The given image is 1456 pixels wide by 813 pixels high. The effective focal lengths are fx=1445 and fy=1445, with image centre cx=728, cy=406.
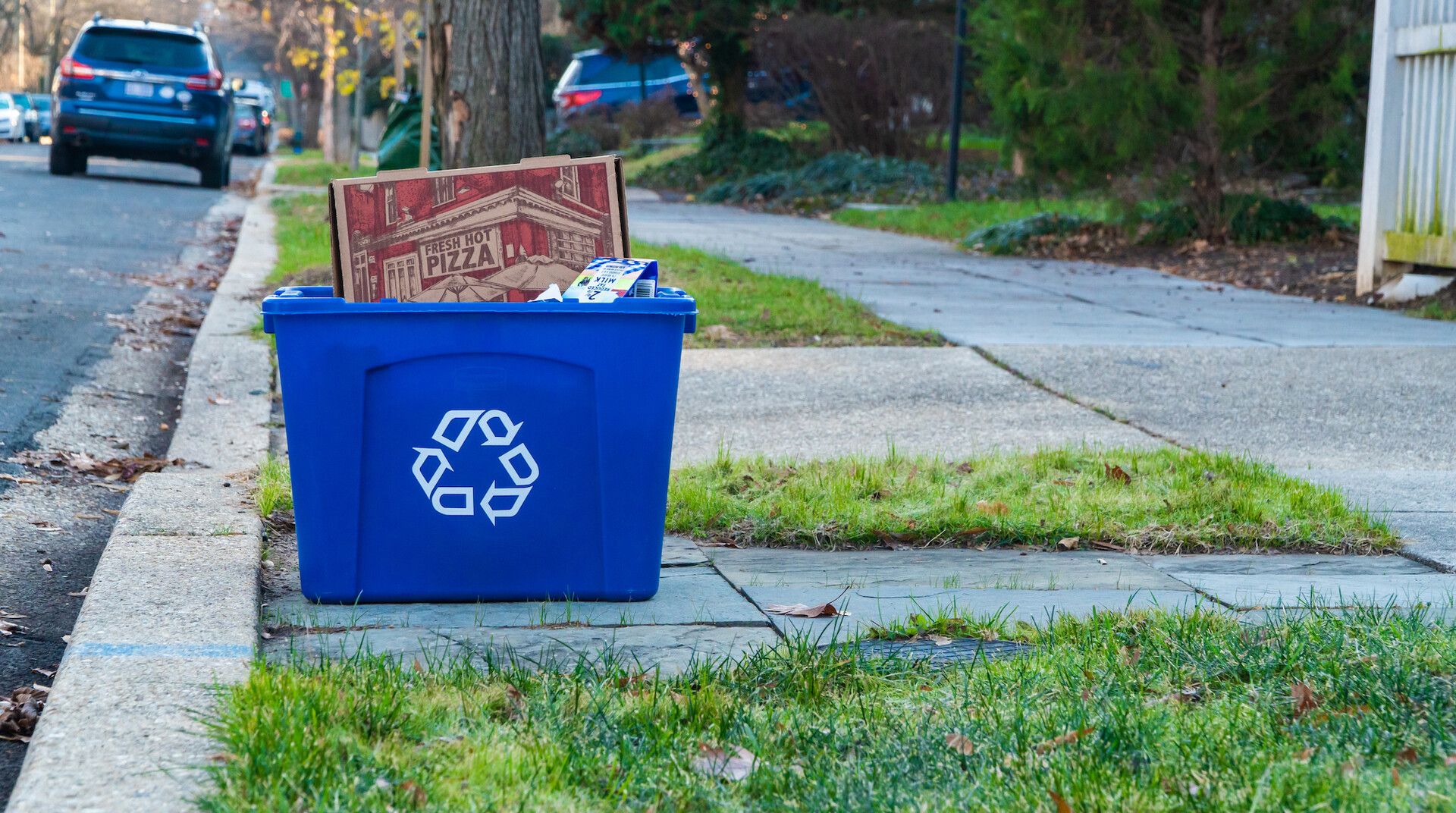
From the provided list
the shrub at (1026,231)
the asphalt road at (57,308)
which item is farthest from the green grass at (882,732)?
the shrub at (1026,231)

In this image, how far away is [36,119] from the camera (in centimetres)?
3878

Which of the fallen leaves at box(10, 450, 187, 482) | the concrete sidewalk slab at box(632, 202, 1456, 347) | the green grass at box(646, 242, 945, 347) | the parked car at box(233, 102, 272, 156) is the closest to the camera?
the fallen leaves at box(10, 450, 187, 482)

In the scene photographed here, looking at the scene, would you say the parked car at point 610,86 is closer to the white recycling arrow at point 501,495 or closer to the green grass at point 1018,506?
the green grass at point 1018,506

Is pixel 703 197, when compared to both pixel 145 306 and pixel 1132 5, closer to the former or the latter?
pixel 1132 5

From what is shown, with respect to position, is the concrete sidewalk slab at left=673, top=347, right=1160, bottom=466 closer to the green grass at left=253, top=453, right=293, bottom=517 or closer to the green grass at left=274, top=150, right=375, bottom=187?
the green grass at left=253, top=453, right=293, bottom=517

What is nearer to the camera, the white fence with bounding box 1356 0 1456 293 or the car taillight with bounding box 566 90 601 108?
the white fence with bounding box 1356 0 1456 293

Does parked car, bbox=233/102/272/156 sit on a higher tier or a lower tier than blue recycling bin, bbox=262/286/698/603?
higher

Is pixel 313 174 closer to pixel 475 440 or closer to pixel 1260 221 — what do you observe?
pixel 1260 221

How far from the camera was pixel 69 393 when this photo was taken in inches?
213

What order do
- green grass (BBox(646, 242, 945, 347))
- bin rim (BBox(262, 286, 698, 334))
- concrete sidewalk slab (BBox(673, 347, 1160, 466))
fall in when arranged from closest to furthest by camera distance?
1. bin rim (BBox(262, 286, 698, 334))
2. concrete sidewalk slab (BBox(673, 347, 1160, 466))
3. green grass (BBox(646, 242, 945, 347))

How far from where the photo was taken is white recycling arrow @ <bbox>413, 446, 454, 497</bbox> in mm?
2910

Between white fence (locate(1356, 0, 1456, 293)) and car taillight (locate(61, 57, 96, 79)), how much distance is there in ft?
45.5

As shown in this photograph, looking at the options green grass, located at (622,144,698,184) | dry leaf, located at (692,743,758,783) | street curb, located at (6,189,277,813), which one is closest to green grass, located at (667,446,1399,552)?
street curb, located at (6,189,277,813)

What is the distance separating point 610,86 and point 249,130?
35.6ft
